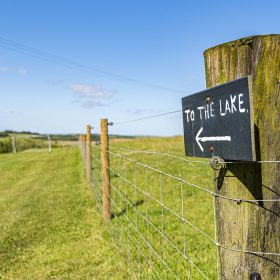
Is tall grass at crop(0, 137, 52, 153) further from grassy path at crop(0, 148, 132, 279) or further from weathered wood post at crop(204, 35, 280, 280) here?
weathered wood post at crop(204, 35, 280, 280)

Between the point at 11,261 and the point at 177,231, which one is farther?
the point at 177,231

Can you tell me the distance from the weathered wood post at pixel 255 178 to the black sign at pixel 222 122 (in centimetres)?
9

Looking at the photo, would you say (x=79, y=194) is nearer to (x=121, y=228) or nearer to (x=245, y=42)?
(x=121, y=228)

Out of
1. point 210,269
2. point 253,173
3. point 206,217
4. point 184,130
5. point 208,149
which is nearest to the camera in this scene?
point 253,173

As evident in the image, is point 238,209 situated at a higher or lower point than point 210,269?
higher

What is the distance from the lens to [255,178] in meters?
1.78

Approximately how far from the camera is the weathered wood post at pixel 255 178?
173cm

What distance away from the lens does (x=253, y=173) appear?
1783 mm

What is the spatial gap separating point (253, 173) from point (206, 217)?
4.79 m

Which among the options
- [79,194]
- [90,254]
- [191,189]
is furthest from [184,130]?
[79,194]

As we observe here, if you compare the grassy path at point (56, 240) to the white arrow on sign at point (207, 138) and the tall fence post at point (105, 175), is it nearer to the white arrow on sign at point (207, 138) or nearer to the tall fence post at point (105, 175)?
the tall fence post at point (105, 175)

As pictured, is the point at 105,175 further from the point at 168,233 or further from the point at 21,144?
the point at 21,144

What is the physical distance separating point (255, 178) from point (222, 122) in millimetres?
291

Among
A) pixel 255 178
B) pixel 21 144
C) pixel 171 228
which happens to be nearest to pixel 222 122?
pixel 255 178
